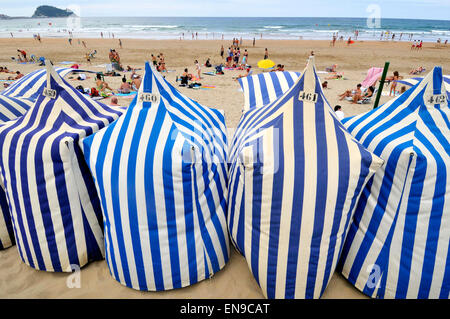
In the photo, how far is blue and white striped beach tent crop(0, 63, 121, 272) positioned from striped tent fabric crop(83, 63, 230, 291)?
31cm

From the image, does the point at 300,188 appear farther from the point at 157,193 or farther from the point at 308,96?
the point at 157,193

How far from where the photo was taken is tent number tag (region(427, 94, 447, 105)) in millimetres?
2450

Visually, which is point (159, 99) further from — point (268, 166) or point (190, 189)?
point (268, 166)

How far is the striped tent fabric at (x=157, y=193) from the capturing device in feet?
8.21

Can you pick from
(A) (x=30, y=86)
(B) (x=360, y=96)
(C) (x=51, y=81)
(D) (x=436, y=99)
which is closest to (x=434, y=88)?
(D) (x=436, y=99)

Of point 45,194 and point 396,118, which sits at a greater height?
point 396,118

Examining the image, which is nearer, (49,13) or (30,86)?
(30,86)

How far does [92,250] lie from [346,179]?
8.98 ft

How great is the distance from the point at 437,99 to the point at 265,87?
189cm

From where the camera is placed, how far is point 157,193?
251 cm

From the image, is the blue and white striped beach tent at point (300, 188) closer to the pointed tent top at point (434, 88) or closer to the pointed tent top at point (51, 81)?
the pointed tent top at point (434, 88)

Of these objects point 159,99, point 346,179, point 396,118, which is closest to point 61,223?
point 159,99

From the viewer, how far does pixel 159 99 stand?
2.73m

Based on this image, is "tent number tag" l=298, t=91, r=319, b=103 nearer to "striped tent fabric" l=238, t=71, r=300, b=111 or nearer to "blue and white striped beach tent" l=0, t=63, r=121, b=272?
"striped tent fabric" l=238, t=71, r=300, b=111
